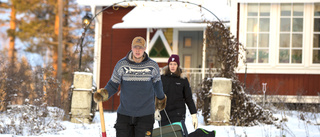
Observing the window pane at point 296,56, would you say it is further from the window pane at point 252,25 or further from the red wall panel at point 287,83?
the window pane at point 252,25

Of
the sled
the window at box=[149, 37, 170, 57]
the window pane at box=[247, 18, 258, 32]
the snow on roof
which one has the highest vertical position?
the snow on roof

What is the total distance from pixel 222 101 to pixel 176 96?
3276 millimetres

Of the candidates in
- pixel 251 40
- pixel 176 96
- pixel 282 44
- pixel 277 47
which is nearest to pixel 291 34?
pixel 282 44

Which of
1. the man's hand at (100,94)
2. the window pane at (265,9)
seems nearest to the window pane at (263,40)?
the window pane at (265,9)

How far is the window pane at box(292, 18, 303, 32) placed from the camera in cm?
1228

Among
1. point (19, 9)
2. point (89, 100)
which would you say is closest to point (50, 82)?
point (89, 100)

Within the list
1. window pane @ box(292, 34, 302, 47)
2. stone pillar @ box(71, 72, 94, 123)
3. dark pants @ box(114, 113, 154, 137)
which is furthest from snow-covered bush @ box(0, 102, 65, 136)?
window pane @ box(292, 34, 302, 47)

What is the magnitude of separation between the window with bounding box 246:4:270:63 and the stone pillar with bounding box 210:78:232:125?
12.6 ft

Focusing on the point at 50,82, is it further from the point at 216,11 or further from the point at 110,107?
the point at 216,11

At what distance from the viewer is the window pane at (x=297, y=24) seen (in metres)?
12.3

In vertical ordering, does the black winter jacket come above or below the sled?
above

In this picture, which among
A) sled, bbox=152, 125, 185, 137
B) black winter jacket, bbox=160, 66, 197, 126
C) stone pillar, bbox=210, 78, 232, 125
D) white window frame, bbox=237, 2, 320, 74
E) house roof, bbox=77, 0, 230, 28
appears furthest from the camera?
house roof, bbox=77, 0, 230, 28

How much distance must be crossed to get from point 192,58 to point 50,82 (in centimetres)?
647

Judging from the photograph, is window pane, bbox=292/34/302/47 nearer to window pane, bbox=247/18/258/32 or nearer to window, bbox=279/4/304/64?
window, bbox=279/4/304/64
